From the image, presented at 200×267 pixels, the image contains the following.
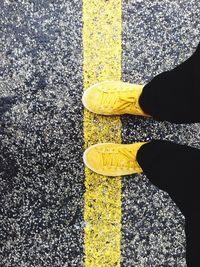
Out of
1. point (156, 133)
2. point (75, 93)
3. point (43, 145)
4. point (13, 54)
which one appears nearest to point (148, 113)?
point (156, 133)

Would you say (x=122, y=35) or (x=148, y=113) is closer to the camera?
(x=148, y=113)

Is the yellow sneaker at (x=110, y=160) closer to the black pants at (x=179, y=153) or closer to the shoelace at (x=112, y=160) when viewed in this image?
the shoelace at (x=112, y=160)

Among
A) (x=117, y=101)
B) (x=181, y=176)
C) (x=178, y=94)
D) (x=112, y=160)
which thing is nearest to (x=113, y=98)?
(x=117, y=101)

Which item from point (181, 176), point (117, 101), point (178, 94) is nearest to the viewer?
Result: point (181, 176)

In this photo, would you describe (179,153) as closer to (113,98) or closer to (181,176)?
(181,176)

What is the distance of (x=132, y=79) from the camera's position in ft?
6.61

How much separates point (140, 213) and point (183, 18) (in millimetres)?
862

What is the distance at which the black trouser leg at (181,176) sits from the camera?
1.40 m

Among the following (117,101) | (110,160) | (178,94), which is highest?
(178,94)

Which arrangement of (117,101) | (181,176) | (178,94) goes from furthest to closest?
1. (117,101)
2. (178,94)
3. (181,176)

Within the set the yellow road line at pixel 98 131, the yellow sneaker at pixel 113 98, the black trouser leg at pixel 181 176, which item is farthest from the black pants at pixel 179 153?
the yellow road line at pixel 98 131

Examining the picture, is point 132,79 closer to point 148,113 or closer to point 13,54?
point 148,113

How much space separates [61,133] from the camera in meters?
2.00

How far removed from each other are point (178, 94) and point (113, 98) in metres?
0.40
